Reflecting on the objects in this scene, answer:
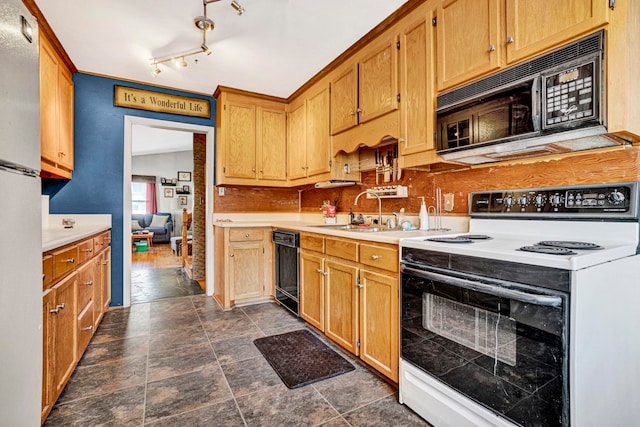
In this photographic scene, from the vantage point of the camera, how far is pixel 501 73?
1.55 meters

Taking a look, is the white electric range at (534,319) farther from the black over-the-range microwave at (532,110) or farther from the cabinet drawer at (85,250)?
the cabinet drawer at (85,250)

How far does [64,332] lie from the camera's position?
1.72 meters

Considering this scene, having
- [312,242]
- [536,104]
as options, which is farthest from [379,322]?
[536,104]

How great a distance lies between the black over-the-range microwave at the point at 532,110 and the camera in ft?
4.06

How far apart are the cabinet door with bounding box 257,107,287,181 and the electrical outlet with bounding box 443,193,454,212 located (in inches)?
A: 85.8

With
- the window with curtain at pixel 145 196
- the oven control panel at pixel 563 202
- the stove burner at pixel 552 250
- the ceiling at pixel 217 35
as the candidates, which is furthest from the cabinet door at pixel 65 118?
the window with curtain at pixel 145 196

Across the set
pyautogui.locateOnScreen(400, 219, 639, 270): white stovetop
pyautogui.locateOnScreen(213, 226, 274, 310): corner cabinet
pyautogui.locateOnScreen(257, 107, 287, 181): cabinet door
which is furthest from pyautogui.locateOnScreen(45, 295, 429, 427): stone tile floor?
pyautogui.locateOnScreen(257, 107, 287, 181): cabinet door

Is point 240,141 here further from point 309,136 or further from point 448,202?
point 448,202

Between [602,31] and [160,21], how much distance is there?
262 centimetres

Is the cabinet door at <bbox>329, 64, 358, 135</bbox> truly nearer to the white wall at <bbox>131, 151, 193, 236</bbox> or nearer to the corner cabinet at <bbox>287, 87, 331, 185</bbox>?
the corner cabinet at <bbox>287, 87, 331, 185</bbox>

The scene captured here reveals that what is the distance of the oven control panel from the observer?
4.40ft

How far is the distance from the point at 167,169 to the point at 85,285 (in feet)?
28.5

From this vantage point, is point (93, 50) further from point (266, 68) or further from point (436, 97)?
point (436, 97)

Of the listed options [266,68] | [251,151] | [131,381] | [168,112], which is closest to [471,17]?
[266,68]
